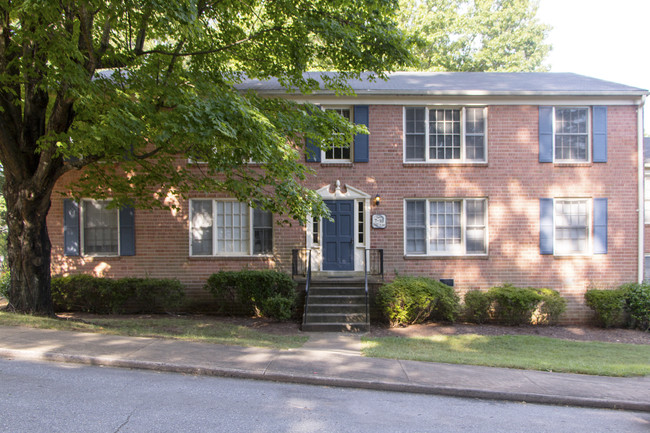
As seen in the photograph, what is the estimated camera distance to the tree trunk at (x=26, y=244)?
8.77 meters

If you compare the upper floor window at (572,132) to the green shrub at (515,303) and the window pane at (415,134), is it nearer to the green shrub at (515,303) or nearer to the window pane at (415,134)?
the window pane at (415,134)

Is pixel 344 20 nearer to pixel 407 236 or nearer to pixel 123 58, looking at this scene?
pixel 123 58

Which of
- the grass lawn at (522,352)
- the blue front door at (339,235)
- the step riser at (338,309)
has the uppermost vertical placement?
the blue front door at (339,235)

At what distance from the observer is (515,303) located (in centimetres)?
1140

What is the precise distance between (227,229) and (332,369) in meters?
7.17

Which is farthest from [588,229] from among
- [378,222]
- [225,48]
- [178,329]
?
[178,329]

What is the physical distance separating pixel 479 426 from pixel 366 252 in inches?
309

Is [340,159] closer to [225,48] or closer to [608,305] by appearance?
[225,48]

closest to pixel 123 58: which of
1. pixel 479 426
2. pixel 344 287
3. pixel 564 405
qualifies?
pixel 344 287

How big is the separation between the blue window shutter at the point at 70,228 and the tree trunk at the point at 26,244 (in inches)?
132

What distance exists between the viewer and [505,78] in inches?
570

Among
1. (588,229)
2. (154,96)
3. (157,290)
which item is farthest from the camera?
(588,229)

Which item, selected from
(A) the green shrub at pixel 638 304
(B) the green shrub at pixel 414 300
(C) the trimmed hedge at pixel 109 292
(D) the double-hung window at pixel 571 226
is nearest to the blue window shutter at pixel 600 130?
(D) the double-hung window at pixel 571 226

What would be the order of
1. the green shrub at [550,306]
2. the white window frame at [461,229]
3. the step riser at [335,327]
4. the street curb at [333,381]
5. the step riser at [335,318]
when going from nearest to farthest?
the street curb at [333,381]
the step riser at [335,327]
the step riser at [335,318]
the green shrub at [550,306]
the white window frame at [461,229]
